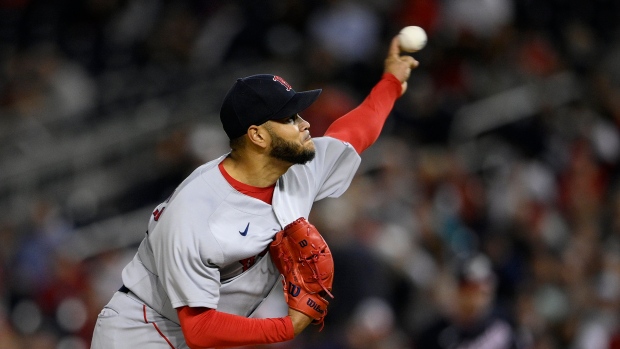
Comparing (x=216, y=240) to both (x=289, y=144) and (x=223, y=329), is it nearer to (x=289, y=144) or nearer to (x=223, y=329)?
(x=223, y=329)

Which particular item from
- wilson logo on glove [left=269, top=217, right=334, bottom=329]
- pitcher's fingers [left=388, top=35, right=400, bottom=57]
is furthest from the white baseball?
wilson logo on glove [left=269, top=217, right=334, bottom=329]

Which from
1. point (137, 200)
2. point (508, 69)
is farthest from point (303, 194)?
point (508, 69)

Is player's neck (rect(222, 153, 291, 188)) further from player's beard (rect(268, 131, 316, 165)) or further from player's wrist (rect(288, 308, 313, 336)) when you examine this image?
player's wrist (rect(288, 308, 313, 336))

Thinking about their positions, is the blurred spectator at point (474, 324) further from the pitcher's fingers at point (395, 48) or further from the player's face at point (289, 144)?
the player's face at point (289, 144)

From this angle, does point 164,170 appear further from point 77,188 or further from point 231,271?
point 231,271

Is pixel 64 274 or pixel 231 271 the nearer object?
pixel 231 271

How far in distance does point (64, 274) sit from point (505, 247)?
3436 mm

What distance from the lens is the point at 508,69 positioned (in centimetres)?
950

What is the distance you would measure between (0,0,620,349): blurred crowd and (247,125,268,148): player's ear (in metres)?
3.19

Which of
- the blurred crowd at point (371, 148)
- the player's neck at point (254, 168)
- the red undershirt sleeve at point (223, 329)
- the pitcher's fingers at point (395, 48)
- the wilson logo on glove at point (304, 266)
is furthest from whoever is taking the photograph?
the blurred crowd at point (371, 148)

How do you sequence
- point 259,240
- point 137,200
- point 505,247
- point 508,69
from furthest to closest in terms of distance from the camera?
point 508,69
point 137,200
point 505,247
point 259,240

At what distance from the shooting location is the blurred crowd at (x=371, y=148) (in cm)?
780

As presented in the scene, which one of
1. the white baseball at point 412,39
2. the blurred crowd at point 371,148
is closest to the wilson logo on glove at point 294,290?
the white baseball at point 412,39

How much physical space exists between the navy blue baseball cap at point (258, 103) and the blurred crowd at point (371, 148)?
3.21m
